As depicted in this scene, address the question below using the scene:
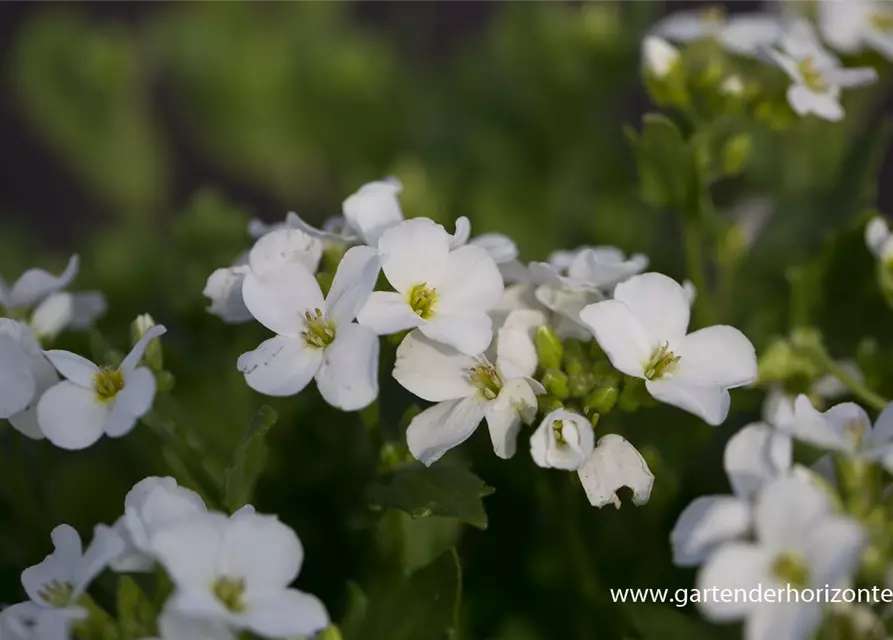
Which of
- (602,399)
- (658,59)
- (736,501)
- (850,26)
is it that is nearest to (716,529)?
(736,501)

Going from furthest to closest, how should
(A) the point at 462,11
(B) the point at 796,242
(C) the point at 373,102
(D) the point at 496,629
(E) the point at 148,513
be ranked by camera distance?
(A) the point at 462,11 < (C) the point at 373,102 < (B) the point at 796,242 < (D) the point at 496,629 < (E) the point at 148,513

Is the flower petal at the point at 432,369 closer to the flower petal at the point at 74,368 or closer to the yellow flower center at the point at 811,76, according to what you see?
the flower petal at the point at 74,368

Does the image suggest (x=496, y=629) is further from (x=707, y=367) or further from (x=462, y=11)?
(x=462, y=11)

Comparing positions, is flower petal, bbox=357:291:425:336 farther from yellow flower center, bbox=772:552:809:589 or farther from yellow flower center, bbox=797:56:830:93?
yellow flower center, bbox=797:56:830:93

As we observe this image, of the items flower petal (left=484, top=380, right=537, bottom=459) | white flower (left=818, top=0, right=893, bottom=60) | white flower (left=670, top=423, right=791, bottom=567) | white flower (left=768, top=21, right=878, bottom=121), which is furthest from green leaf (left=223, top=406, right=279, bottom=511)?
white flower (left=818, top=0, right=893, bottom=60)

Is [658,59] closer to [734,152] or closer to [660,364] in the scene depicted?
[734,152]

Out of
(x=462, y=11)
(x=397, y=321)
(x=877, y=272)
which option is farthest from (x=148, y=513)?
(x=462, y=11)

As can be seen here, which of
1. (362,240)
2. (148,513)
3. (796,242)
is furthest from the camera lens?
(796,242)

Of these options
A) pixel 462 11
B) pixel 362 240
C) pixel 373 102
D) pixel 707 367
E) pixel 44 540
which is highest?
pixel 462 11
